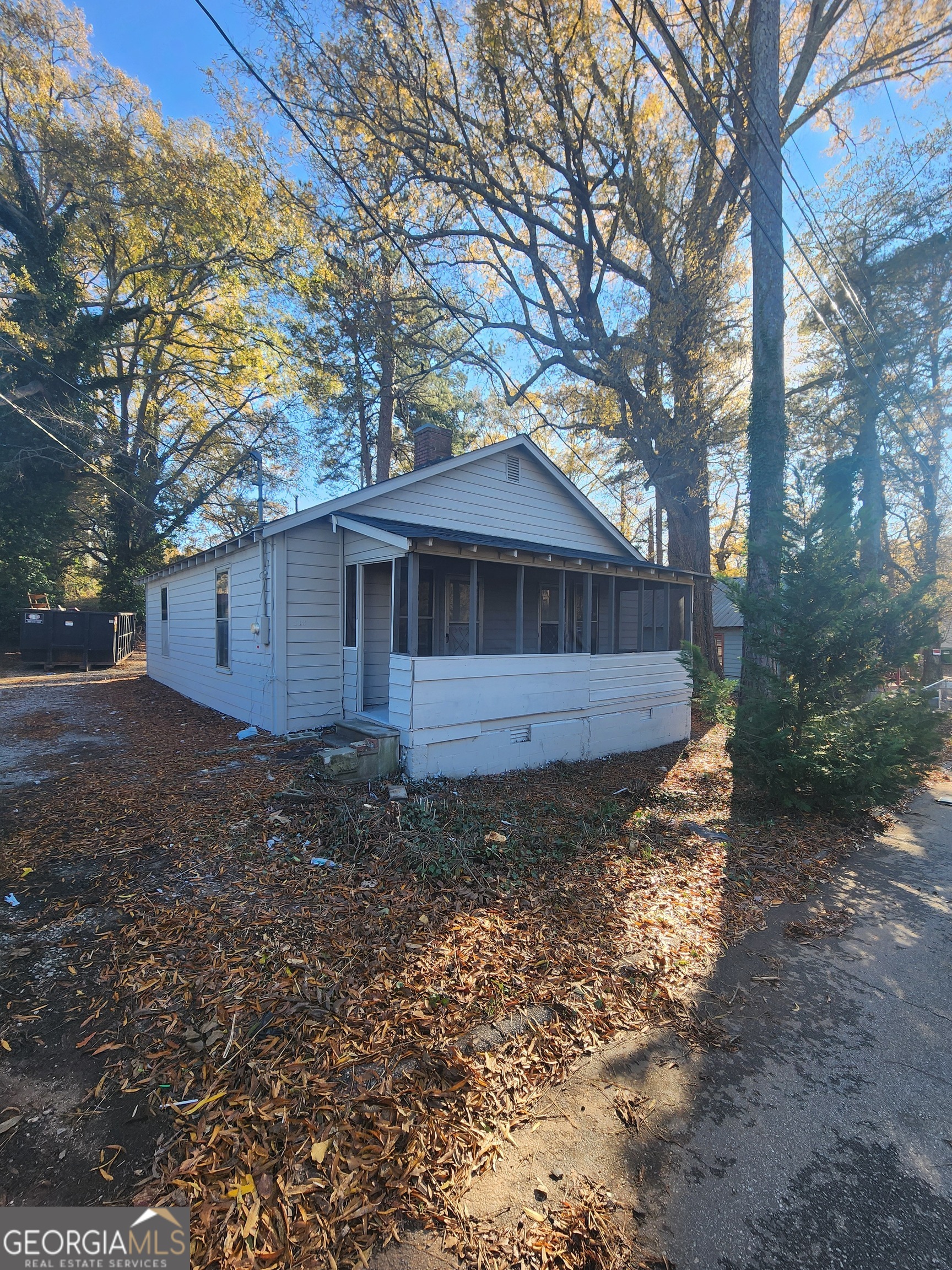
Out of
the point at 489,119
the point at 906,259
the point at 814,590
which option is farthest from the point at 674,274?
the point at 814,590

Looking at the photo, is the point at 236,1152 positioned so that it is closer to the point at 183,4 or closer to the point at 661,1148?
the point at 661,1148

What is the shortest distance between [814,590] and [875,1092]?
4.79 metres

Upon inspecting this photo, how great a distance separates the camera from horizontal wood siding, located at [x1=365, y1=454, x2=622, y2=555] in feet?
28.6

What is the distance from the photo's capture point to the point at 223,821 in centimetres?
504

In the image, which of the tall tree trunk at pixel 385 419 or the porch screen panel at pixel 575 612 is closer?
the porch screen panel at pixel 575 612

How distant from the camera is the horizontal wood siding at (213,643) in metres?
8.66

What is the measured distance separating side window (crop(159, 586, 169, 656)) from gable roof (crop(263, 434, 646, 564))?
7.31 meters

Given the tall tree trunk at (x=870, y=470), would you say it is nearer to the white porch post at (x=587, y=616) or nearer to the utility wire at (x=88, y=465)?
the white porch post at (x=587, y=616)

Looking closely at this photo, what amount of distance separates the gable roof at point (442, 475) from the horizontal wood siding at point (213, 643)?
120cm

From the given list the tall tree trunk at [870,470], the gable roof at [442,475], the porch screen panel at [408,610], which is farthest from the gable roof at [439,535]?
the tall tree trunk at [870,470]

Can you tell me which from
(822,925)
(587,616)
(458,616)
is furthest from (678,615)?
(822,925)

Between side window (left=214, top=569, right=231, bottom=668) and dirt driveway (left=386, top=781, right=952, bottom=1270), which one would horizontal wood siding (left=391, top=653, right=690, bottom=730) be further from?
side window (left=214, top=569, right=231, bottom=668)

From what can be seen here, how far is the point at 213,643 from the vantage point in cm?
1074

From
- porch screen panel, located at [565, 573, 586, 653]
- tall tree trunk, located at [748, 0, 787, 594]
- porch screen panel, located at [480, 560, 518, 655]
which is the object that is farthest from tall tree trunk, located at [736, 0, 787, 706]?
porch screen panel, located at [480, 560, 518, 655]
